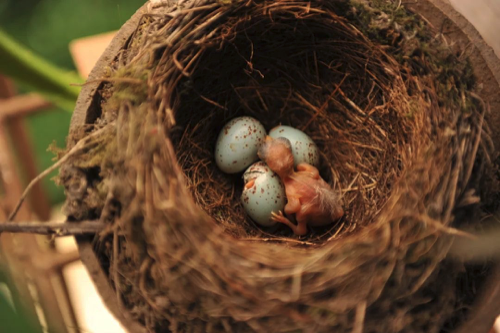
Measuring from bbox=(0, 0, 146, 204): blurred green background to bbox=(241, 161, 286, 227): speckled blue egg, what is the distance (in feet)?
2.50

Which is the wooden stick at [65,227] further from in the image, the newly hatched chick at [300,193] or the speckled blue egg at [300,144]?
the speckled blue egg at [300,144]

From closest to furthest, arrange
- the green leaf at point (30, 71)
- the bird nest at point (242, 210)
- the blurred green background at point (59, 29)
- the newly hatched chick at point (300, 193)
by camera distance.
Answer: the green leaf at point (30, 71)
the bird nest at point (242, 210)
the newly hatched chick at point (300, 193)
the blurred green background at point (59, 29)

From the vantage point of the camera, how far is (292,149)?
3.44ft

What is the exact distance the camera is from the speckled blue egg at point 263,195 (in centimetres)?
99

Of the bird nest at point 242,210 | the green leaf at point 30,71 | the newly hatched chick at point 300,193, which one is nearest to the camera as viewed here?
the green leaf at point 30,71

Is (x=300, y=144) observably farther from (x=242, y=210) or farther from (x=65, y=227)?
(x=65, y=227)

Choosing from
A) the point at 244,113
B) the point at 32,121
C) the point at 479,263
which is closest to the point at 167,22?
the point at 244,113

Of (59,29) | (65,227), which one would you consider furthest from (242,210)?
(59,29)

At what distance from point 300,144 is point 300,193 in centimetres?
14

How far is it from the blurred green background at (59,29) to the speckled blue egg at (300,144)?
0.71 metres

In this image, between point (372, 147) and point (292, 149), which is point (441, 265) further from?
point (292, 149)

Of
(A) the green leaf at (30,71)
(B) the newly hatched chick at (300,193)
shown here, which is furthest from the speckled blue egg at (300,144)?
(A) the green leaf at (30,71)

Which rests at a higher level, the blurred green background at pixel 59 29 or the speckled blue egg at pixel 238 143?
the speckled blue egg at pixel 238 143

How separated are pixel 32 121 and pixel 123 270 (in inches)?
48.2
